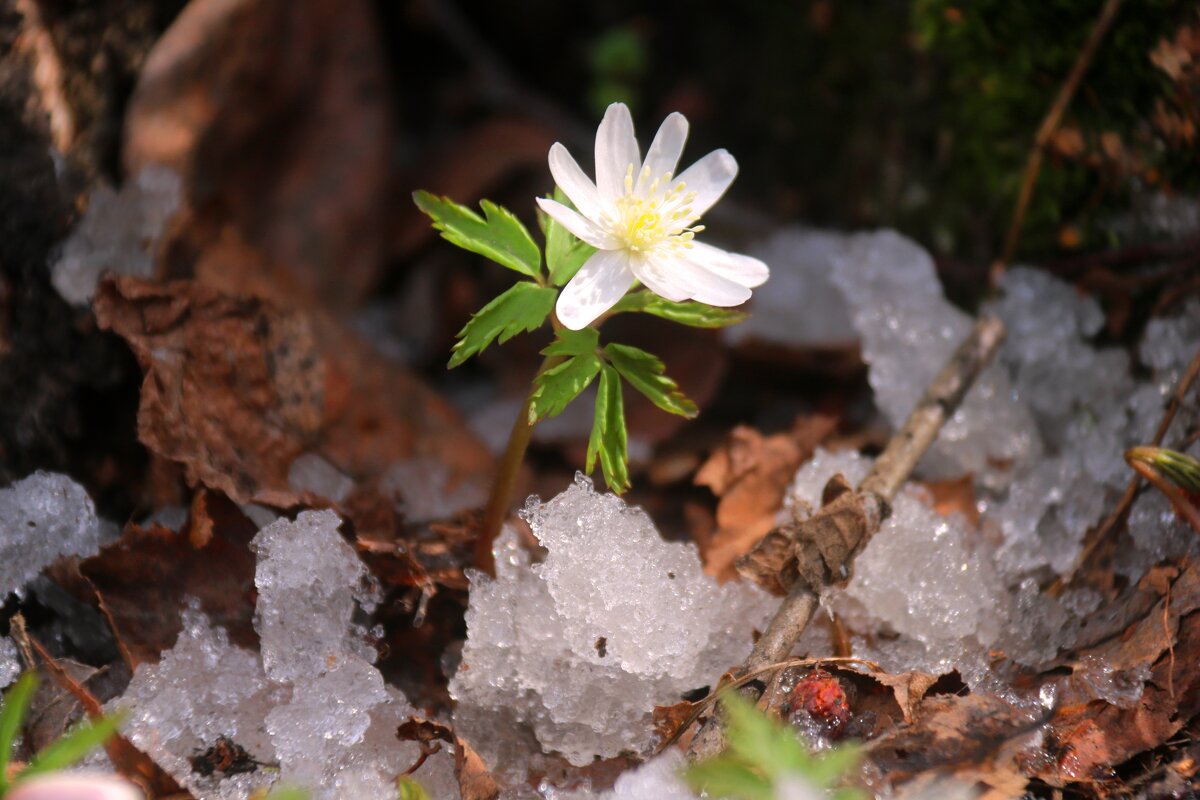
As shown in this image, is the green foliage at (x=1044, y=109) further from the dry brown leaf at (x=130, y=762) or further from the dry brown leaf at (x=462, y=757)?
the dry brown leaf at (x=130, y=762)

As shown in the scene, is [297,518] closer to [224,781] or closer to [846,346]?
[224,781]

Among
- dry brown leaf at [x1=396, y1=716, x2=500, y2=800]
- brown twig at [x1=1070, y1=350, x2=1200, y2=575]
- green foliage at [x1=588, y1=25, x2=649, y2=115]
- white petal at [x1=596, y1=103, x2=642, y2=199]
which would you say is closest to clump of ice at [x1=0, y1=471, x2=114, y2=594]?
dry brown leaf at [x1=396, y1=716, x2=500, y2=800]

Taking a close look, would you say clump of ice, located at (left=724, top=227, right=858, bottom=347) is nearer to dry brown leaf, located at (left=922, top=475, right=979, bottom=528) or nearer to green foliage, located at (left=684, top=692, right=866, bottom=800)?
dry brown leaf, located at (left=922, top=475, right=979, bottom=528)

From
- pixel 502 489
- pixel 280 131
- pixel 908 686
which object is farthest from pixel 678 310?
pixel 280 131

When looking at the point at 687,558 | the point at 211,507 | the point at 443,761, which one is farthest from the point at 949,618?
the point at 211,507

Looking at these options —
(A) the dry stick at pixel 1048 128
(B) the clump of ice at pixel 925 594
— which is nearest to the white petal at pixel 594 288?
(B) the clump of ice at pixel 925 594

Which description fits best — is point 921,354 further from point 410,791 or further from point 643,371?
point 410,791
